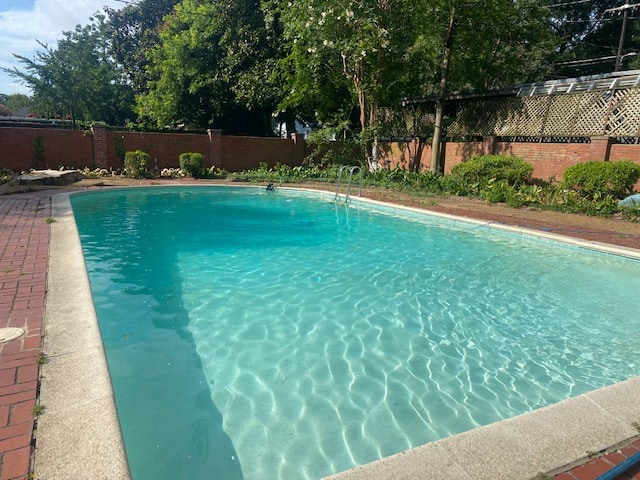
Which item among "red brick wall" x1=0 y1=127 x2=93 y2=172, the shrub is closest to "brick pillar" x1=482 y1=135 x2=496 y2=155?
"red brick wall" x1=0 y1=127 x2=93 y2=172

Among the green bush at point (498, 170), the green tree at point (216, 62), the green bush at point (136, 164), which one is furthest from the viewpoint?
the green tree at point (216, 62)

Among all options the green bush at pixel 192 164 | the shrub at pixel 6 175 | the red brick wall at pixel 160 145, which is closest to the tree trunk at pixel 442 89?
the green bush at pixel 192 164

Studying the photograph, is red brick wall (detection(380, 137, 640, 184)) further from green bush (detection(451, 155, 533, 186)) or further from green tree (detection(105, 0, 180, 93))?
green tree (detection(105, 0, 180, 93))

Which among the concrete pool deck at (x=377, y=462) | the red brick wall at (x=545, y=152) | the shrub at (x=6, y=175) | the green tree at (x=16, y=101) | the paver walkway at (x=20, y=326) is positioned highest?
the green tree at (x=16, y=101)

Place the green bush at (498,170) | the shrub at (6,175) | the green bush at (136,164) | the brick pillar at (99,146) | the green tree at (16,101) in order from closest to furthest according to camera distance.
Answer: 1. the green bush at (498,170)
2. the shrub at (6,175)
3. the green bush at (136,164)
4. the brick pillar at (99,146)
5. the green tree at (16,101)

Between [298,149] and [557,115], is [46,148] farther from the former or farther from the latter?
[557,115]

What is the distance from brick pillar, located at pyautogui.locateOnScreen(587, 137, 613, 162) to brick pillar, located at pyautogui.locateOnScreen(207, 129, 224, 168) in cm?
1518

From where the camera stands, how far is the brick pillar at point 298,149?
22.1m

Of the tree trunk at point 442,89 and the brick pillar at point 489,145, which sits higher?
the tree trunk at point 442,89

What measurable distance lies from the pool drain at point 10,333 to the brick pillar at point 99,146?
1667 centimetres

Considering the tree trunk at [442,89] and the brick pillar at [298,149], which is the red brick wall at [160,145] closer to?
the brick pillar at [298,149]

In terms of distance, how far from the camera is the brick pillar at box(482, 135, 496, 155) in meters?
14.8

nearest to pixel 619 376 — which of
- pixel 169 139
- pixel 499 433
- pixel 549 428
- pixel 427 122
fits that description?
pixel 549 428

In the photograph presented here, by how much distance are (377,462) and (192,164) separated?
17.0 metres
